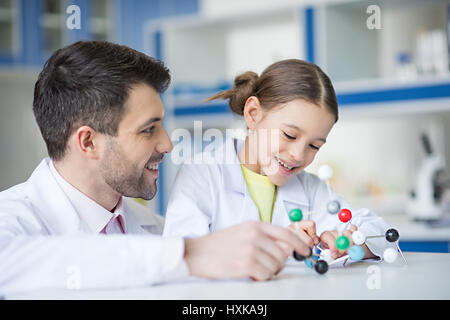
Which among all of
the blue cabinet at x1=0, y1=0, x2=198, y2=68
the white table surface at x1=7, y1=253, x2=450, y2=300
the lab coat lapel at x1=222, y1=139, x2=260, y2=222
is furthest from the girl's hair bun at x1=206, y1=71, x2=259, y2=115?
the blue cabinet at x1=0, y1=0, x2=198, y2=68

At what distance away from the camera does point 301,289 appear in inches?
32.4

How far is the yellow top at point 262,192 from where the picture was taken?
1.33 metres

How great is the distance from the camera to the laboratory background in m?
2.96

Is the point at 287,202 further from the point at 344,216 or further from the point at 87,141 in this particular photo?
the point at 87,141

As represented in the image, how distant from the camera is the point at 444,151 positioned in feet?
11.1

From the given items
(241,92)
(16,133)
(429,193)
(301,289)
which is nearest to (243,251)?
(301,289)

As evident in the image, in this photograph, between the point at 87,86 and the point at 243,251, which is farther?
the point at 87,86

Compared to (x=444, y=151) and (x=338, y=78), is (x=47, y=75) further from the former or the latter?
(x=444, y=151)

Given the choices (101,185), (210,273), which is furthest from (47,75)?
(210,273)

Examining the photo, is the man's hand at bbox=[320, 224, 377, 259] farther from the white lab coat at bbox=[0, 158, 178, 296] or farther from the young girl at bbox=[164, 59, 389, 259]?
the white lab coat at bbox=[0, 158, 178, 296]

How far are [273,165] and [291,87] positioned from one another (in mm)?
198

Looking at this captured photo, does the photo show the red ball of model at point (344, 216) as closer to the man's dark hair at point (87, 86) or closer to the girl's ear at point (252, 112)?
the girl's ear at point (252, 112)

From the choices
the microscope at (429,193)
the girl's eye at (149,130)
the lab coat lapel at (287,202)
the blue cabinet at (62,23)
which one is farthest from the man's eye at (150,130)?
the blue cabinet at (62,23)
